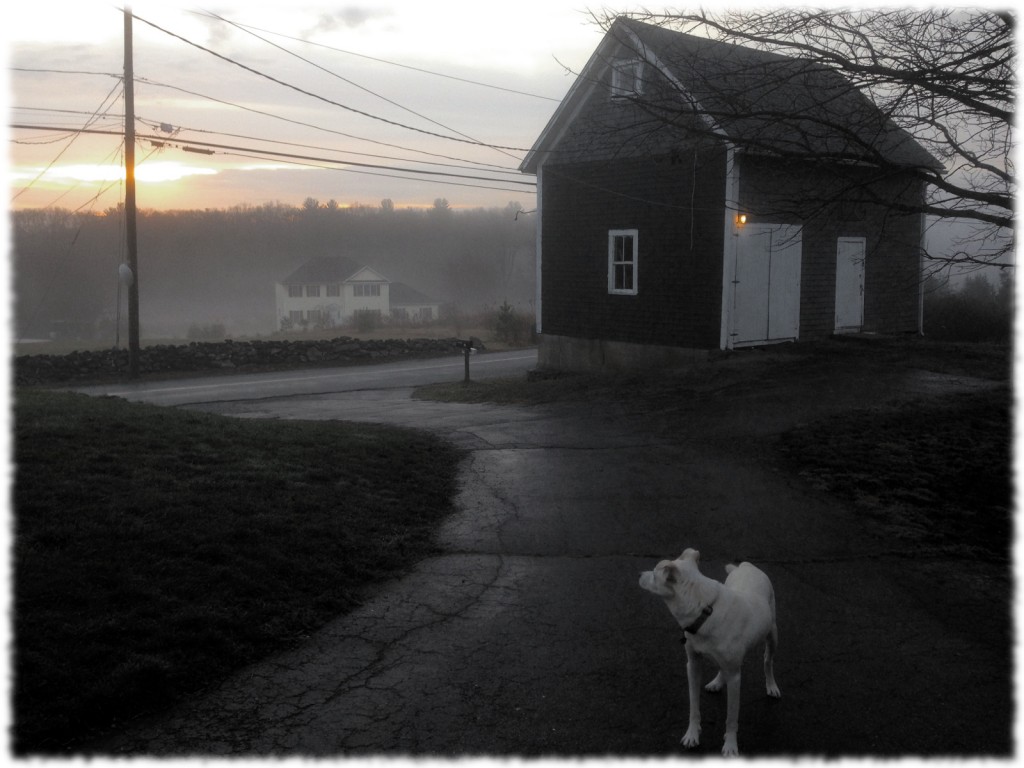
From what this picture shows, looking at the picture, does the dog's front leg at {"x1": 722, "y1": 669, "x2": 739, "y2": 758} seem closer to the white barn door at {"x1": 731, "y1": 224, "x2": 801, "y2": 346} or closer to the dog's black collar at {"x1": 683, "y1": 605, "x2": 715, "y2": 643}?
the dog's black collar at {"x1": 683, "y1": 605, "x2": 715, "y2": 643}

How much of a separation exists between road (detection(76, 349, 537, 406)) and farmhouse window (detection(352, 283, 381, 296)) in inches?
2794

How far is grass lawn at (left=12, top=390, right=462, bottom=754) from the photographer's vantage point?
489 cm

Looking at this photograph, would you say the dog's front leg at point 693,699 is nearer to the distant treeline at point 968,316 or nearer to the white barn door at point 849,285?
the white barn door at point 849,285

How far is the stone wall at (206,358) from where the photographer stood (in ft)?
88.0

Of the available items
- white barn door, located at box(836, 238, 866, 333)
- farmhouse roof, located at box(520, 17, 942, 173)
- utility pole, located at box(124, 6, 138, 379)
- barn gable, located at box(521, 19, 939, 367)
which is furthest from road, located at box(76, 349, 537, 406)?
farmhouse roof, located at box(520, 17, 942, 173)

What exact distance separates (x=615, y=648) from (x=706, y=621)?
1.55m

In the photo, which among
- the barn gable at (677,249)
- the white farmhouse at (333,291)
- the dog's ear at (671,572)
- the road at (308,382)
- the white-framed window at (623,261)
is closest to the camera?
the dog's ear at (671,572)

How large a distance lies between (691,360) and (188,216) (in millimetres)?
100879

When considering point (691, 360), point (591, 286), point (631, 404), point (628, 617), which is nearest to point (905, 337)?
point (691, 360)

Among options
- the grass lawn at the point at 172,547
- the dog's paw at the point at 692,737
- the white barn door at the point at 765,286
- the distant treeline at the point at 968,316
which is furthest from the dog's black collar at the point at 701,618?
the distant treeline at the point at 968,316

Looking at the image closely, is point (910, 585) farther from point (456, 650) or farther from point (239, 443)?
point (239, 443)

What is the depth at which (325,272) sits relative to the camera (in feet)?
334

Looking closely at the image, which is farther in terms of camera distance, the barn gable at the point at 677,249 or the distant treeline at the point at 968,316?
the distant treeline at the point at 968,316

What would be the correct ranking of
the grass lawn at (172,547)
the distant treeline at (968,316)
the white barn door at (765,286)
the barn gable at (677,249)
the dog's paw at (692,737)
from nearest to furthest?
the dog's paw at (692,737) → the grass lawn at (172,547) → the barn gable at (677,249) → the white barn door at (765,286) → the distant treeline at (968,316)
